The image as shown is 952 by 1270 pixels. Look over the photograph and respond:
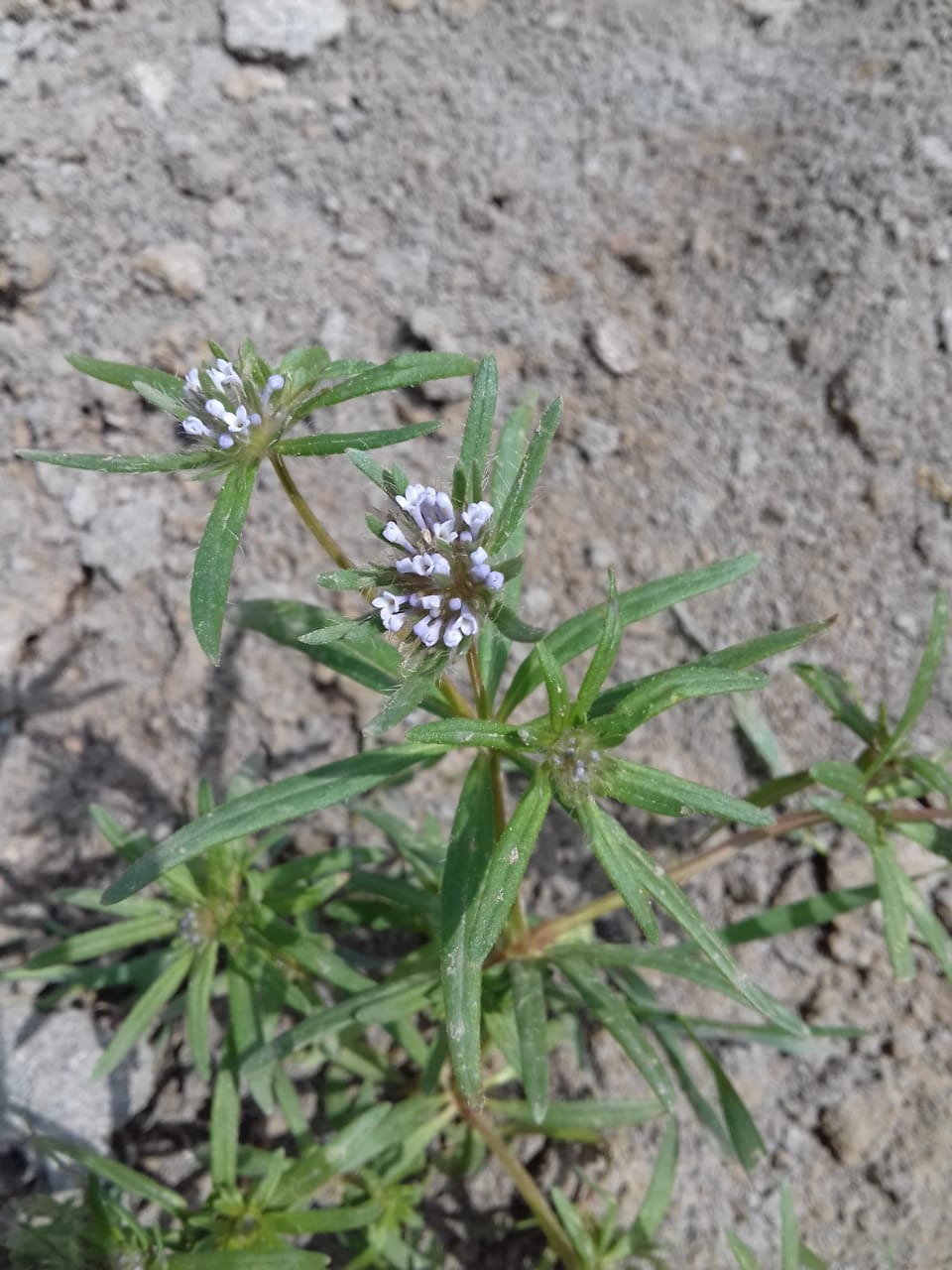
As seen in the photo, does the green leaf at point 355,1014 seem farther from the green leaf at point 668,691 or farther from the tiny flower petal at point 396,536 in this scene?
the tiny flower petal at point 396,536

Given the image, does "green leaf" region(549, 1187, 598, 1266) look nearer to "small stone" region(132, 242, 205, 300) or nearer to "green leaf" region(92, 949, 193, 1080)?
"green leaf" region(92, 949, 193, 1080)

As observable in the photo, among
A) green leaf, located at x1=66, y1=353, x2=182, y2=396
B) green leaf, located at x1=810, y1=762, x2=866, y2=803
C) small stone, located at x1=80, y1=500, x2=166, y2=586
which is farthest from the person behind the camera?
small stone, located at x1=80, y1=500, x2=166, y2=586

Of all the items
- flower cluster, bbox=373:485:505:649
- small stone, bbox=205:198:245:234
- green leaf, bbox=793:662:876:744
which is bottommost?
green leaf, bbox=793:662:876:744

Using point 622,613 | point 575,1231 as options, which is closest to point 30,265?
point 622,613

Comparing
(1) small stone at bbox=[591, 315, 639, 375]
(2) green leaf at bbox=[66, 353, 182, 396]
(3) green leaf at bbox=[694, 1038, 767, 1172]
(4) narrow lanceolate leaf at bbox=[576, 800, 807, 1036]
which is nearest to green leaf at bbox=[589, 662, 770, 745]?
(4) narrow lanceolate leaf at bbox=[576, 800, 807, 1036]

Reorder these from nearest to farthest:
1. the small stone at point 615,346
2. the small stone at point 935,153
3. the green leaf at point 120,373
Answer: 1. the green leaf at point 120,373
2. the small stone at point 935,153
3. the small stone at point 615,346

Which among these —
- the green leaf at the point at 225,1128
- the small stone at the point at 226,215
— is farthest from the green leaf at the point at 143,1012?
the small stone at the point at 226,215

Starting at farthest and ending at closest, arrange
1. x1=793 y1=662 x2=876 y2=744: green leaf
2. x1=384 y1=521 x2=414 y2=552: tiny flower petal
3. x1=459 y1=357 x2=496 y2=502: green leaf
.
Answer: x1=793 y1=662 x2=876 y2=744: green leaf → x1=459 y1=357 x2=496 y2=502: green leaf → x1=384 y1=521 x2=414 y2=552: tiny flower petal
